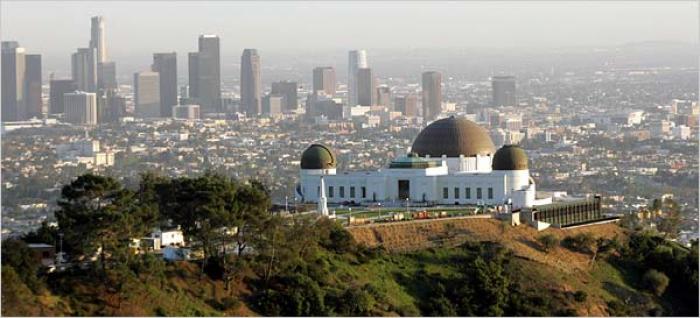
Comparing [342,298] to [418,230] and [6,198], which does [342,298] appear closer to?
[418,230]

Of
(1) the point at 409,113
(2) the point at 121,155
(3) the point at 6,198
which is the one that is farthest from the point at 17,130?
(3) the point at 6,198

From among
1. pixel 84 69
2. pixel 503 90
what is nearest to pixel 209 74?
pixel 84 69

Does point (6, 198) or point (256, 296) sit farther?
point (6, 198)

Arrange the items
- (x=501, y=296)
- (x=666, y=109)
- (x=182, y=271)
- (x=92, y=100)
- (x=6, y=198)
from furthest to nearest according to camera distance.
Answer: (x=666, y=109) < (x=92, y=100) < (x=6, y=198) < (x=501, y=296) < (x=182, y=271)

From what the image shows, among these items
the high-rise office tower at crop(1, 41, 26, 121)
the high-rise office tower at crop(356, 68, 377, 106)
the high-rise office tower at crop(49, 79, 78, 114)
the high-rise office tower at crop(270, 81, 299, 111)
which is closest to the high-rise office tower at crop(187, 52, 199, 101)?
the high-rise office tower at crop(270, 81, 299, 111)

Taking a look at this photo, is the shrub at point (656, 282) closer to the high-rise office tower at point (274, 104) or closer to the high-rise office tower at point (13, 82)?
the high-rise office tower at point (13, 82)

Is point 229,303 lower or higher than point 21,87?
lower

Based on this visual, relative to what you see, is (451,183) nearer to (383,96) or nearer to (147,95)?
(147,95)
